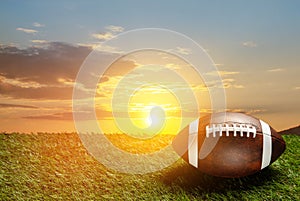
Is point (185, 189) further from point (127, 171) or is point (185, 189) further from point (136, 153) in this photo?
point (136, 153)

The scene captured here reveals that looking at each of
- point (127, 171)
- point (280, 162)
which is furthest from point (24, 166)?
point (280, 162)

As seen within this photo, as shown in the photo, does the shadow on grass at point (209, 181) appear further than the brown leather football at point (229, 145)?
Yes

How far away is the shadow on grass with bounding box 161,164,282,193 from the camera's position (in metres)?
4.14

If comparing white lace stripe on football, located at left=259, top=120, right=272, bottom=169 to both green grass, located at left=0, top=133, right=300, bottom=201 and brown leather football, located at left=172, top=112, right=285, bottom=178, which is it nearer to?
brown leather football, located at left=172, top=112, right=285, bottom=178

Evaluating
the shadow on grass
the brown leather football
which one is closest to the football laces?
the brown leather football

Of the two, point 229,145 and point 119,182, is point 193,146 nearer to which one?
point 229,145

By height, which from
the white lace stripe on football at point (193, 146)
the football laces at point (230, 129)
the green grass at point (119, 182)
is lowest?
the green grass at point (119, 182)

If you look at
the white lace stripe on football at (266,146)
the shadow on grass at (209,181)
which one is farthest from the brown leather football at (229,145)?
the shadow on grass at (209,181)

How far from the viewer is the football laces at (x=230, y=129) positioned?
394cm

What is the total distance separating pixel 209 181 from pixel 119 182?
3.08ft

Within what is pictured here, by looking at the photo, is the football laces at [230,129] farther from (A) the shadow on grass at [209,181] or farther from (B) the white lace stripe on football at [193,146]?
(A) the shadow on grass at [209,181]

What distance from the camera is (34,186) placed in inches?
167

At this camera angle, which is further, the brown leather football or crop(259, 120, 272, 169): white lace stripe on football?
crop(259, 120, 272, 169): white lace stripe on football

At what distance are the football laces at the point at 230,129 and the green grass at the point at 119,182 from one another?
590 millimetres
